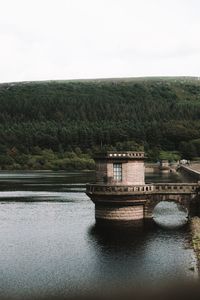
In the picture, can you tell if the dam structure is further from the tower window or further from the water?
the water

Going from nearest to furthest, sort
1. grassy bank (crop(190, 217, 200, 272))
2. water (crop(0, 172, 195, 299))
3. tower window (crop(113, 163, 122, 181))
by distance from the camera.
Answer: water (crop(0, 172, 195, 299)) < grassy bank (crop(190, 217, 200, 272)) < tower window (crop(113, 163, 122, 181))

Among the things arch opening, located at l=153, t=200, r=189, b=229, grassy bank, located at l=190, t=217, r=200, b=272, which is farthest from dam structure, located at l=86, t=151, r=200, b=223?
grassy bank, located at l=190, t=217, r=200, b=272

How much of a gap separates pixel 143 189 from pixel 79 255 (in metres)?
13.8

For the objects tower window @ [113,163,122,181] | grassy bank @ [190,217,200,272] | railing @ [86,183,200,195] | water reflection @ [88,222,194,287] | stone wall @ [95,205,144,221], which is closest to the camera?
water reflection @ [88,222,194,287]

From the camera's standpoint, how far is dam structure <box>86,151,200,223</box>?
5184cm

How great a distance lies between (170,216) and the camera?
197 feet

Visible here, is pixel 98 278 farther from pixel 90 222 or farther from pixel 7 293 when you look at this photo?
pixel 90 222

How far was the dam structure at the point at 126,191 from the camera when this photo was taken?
170ft

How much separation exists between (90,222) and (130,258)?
55.6 feet

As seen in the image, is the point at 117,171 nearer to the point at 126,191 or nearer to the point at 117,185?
the point at 117,185

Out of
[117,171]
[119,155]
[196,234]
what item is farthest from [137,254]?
[119,155]

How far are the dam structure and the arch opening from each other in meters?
1.31

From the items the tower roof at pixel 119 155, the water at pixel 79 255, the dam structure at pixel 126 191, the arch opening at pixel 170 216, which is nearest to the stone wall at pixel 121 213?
the dam structure at pixel 126 191

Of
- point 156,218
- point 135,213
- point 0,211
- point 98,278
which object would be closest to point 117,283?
point 98,278
